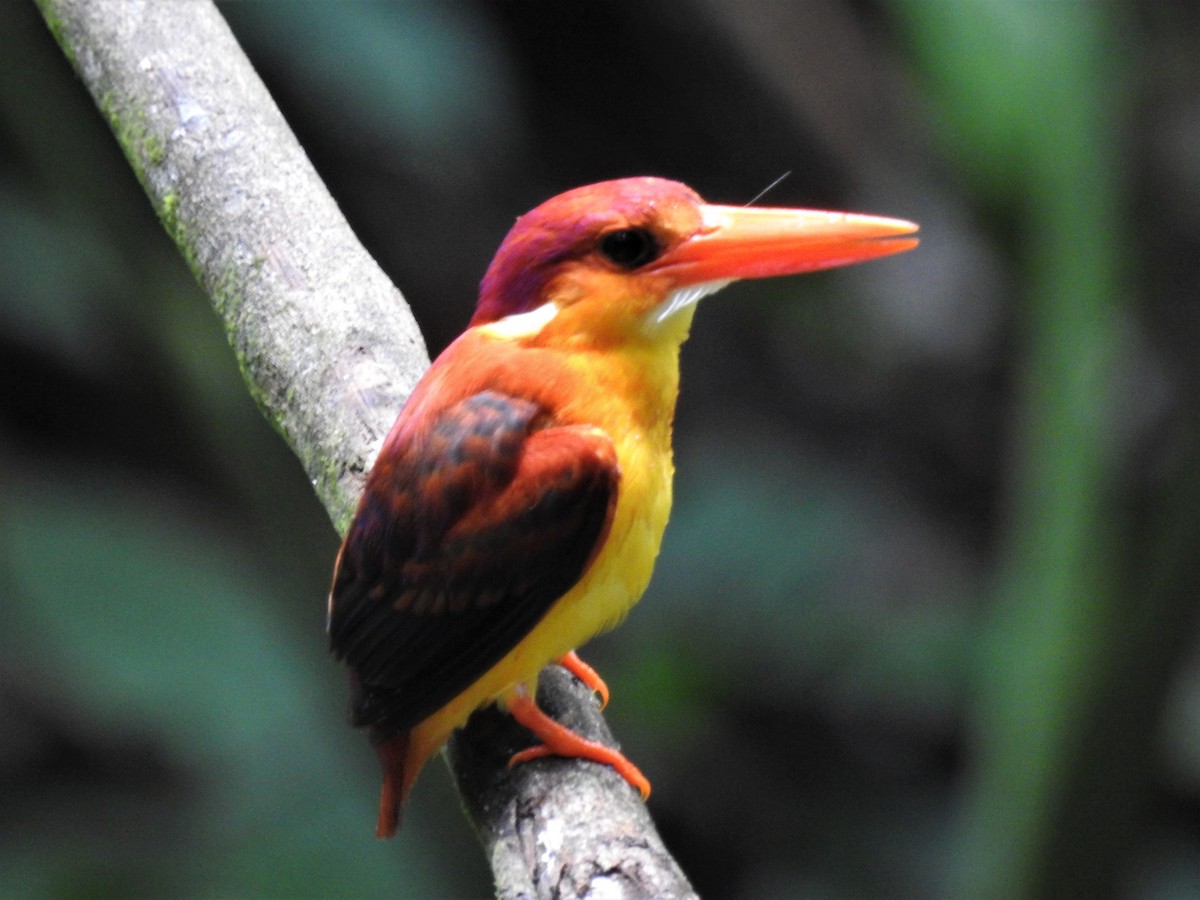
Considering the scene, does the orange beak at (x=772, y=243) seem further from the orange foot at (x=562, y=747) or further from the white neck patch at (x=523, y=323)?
the orange foot at (x=562, y=747)

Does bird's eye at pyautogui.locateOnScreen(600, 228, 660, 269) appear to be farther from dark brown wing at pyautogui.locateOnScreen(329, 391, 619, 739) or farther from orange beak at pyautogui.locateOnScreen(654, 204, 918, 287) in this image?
dark brown wing at pyautogui.locateOnScreen(329, 391, 619, 739)

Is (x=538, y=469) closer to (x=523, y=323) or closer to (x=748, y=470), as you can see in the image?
(x=523, y=323)

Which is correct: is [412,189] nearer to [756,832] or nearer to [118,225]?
[118,225]

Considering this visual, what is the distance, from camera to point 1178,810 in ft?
12.7

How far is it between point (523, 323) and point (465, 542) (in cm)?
28

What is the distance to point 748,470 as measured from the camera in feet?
11.7

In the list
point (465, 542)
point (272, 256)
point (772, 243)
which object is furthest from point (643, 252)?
point (272, 256)

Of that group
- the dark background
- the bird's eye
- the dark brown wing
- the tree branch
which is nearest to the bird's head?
the bird's eye

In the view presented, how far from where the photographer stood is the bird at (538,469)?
169cm

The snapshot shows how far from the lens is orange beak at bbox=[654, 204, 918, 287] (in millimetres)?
1767

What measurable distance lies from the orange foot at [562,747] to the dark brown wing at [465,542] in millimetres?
80

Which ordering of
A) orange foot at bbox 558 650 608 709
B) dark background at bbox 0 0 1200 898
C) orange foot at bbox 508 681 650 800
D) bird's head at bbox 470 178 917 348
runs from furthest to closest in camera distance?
dark background at bbox 0 0 1200 898 → orange foot at bbox 558 650 608 709 → bird's head at bbox 470 178 917 348 → orange foot at bbox 508 681 650 800

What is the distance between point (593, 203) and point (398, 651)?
55 centimetres

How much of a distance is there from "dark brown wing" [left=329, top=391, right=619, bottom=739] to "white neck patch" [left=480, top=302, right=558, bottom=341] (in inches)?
4.3
